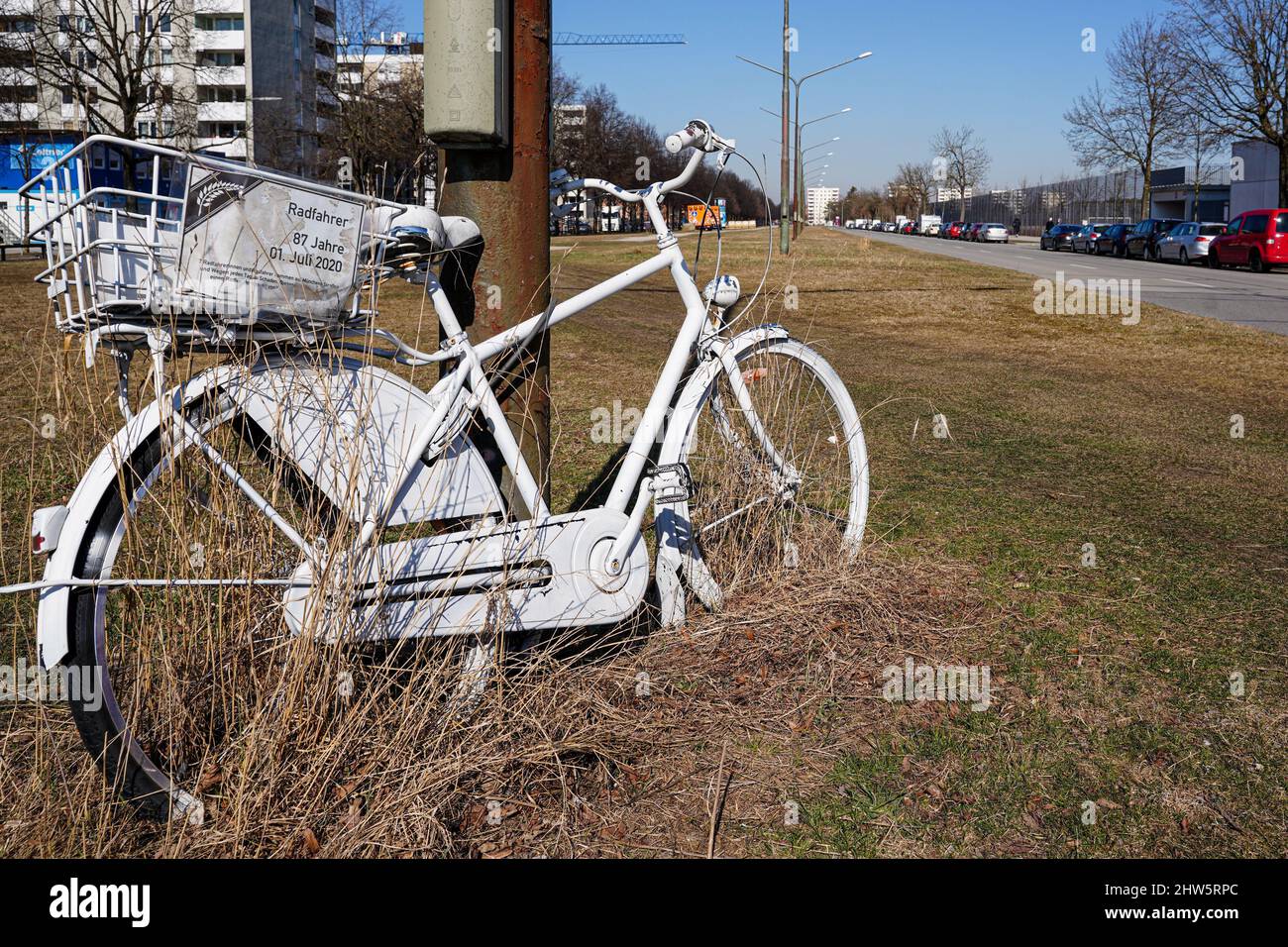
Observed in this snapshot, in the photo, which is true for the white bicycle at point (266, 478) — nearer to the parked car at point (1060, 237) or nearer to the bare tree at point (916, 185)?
the parked car at point (1060, 237)

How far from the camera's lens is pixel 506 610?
2.96m

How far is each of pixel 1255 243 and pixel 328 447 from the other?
117 feet

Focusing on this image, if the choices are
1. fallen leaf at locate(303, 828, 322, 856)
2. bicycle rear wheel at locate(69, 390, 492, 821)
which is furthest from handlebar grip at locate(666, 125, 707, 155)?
fallen leaf at locate(303, 828, 322, 856)

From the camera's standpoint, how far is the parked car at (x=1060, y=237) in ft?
176

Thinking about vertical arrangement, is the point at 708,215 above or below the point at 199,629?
above

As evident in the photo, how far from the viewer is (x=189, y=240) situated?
7.87 ft

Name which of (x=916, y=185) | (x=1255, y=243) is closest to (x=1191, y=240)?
(x=1255, y=243)

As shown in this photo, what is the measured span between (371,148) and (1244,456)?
36366 mm

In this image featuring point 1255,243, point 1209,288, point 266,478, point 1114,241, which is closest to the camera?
point 266,478

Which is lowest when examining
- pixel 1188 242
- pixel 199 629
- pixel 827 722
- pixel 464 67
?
pixel 827 722

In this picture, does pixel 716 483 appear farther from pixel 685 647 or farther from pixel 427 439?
pixel 427 439

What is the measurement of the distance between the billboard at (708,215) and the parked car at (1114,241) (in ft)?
148

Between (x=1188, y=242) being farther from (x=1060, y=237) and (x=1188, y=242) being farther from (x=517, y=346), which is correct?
(x=517, y=346)
